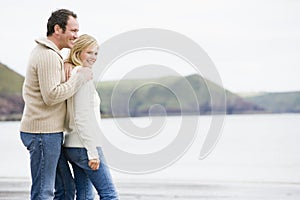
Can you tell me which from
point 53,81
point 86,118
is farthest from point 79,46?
point 86,118

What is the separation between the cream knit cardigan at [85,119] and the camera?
314 centimetres

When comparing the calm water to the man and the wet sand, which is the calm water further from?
the man

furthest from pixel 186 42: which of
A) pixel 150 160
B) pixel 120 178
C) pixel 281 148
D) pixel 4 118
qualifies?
pixel 4 118

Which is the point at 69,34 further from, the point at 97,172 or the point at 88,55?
the point at 97,172

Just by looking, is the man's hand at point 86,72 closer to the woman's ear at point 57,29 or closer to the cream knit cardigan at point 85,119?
the cream knit cardigan at point 85,119

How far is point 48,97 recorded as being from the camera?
10.1 ft

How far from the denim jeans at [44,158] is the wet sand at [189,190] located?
6.87 ft

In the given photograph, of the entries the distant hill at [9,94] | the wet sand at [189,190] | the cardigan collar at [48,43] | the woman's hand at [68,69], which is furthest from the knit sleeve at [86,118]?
the distant hill at [9,94]

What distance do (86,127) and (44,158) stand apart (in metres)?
0.27

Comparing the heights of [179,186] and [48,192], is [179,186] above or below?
below

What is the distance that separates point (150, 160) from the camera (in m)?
8.60

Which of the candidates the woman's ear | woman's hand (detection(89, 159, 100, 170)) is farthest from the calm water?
the woman's ear

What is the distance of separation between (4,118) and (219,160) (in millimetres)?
16791

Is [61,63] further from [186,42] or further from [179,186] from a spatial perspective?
[179,186]
